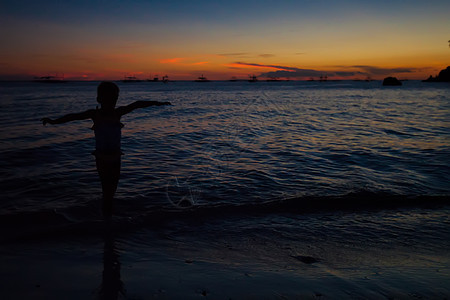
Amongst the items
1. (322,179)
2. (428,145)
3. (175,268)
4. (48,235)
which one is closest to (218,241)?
(175,268)

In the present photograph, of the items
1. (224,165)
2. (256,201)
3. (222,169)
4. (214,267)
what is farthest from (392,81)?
(214,267)

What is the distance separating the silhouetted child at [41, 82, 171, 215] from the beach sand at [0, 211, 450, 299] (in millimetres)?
1231

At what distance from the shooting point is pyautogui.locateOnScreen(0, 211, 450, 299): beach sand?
340cm

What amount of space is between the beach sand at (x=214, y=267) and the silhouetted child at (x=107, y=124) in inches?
48.4

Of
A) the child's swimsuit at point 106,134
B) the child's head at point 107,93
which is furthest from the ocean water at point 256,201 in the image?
the child's head at point 107,93

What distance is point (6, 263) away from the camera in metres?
4.03

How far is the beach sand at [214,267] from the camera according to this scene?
3404 millimetres

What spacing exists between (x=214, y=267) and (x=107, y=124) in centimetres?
258

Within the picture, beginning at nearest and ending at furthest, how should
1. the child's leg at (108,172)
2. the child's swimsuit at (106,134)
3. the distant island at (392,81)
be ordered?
the child's swimsuit at (106,134)
the child's leg at (108,172)
the distant island at (392,81)

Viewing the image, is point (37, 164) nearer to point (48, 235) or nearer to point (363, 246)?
point (48, 235)

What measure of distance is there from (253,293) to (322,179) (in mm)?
5688

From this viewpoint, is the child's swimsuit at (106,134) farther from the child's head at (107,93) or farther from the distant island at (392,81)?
the distant island at (392,81)

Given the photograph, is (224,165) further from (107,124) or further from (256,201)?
(107,124)

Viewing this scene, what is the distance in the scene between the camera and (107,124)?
14.1ft
